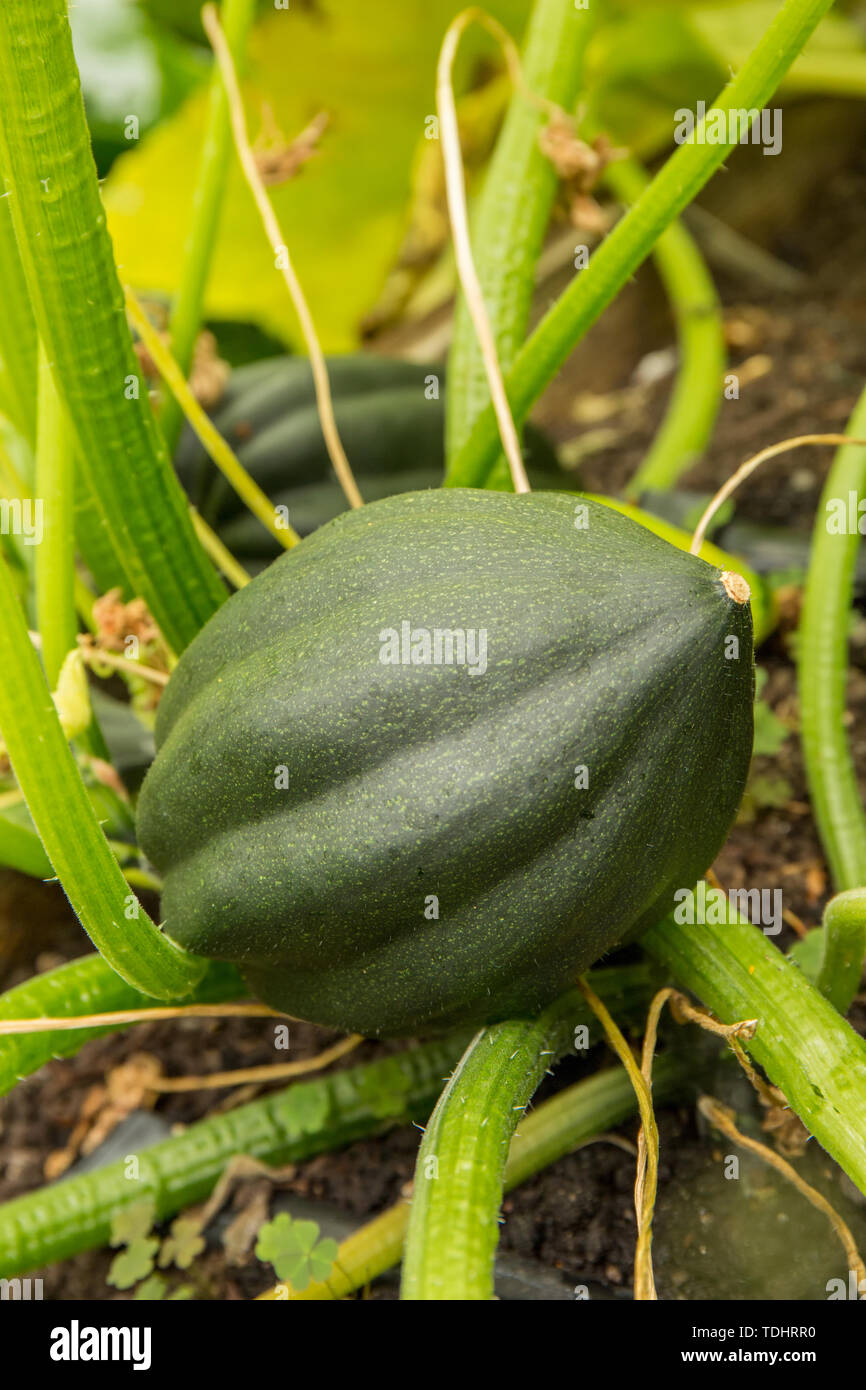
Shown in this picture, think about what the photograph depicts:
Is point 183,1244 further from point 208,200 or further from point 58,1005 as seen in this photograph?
point 208,200

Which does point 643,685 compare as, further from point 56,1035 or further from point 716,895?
point 56,1035

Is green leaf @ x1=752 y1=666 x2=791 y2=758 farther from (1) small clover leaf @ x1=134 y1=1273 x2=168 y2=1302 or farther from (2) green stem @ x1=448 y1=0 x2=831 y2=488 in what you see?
(1) small clover leaf @ x1=134 y1=1273 x2=168 y2=1302

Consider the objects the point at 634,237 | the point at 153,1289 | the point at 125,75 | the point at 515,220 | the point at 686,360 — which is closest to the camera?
the point at 634,237

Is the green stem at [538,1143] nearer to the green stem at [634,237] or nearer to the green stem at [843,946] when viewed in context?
the green stem at [843,946]

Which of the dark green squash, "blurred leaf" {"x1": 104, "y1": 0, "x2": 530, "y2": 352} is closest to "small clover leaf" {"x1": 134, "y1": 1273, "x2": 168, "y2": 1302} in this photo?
the dark green squash

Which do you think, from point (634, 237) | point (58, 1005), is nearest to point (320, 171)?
point (634, 237)

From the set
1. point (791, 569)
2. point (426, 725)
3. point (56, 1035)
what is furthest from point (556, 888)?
point (791, 569)
